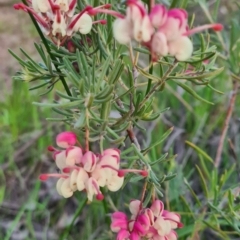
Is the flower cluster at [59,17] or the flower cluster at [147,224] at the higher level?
the flower cluster at [59,17]

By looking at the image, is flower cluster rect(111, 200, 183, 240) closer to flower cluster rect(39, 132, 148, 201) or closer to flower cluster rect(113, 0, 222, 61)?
flower cluster rect(39, 132, 148, 201)

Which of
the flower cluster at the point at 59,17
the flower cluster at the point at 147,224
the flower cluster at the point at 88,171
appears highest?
the flower cluster at the point at 59,17

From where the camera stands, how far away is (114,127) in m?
0.65

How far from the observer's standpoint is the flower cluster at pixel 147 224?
0.61 m

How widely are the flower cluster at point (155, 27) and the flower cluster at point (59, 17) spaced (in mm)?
100

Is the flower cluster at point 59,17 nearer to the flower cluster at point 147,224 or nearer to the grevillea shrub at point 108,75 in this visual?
the grevillea shrub at point 108,75

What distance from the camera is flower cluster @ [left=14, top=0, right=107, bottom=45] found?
57 cm

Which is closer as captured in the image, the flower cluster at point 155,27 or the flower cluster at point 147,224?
the flower cluster at point 155,27

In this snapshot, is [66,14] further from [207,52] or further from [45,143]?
[45,143]

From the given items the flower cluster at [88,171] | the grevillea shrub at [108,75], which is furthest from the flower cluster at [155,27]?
the flower cluster at [88,171]

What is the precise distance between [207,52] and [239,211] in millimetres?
300

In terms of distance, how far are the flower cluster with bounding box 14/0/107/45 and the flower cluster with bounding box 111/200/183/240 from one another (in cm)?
23

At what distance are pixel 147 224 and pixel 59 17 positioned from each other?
0.86ft

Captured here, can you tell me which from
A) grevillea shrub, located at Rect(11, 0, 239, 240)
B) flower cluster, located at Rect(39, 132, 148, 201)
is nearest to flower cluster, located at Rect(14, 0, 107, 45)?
grevillea shrub, located at Rect(11, 0, 239, 240)
